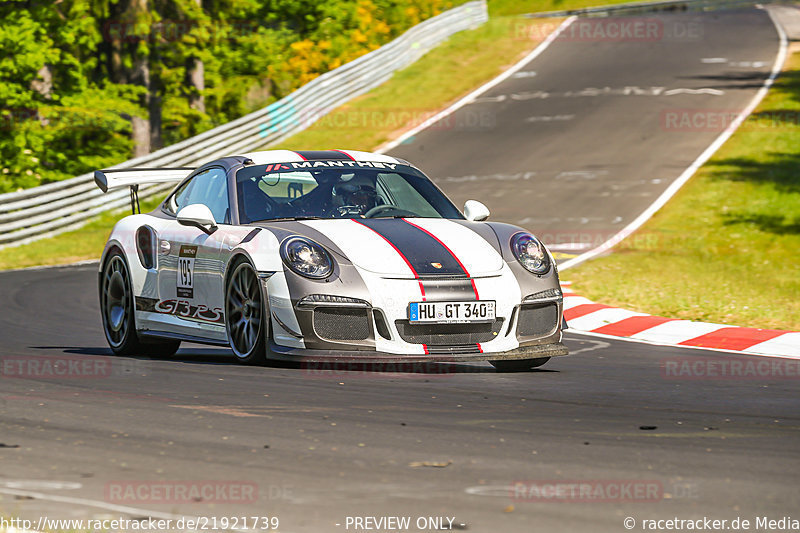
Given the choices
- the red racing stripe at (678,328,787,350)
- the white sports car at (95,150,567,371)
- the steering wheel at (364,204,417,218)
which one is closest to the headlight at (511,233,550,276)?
the white sports car at (95,150,567,371)

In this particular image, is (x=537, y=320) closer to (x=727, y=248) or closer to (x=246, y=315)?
(x=246, y=315)

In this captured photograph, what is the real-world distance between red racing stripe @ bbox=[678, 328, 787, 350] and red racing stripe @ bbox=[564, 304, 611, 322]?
4.95 ft

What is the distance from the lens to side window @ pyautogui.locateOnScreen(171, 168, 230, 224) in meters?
9.12

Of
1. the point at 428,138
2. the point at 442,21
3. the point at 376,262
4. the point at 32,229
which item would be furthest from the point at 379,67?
the point at 376,262

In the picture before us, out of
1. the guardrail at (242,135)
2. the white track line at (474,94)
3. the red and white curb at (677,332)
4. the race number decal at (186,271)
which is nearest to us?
the race number decal at (186,271)

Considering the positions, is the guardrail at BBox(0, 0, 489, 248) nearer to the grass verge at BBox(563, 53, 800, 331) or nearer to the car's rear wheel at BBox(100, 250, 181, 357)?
the grass verge at BBox(563, 53, 800, 331)

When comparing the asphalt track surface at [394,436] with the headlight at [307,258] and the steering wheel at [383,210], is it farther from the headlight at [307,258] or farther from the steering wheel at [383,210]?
the steering wheel at [383,210]

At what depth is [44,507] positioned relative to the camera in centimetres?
462

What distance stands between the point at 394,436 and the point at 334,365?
268 centimetres

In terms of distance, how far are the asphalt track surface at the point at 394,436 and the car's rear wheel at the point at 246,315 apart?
19 cm

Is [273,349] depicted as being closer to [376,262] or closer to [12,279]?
[376,262]

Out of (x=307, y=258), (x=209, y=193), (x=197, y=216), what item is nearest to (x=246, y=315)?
(x=307, y=258)

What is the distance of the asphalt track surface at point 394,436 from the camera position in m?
4.63

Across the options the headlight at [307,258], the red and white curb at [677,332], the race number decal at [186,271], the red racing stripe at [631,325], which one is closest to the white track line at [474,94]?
the red and white curb at [677,332]
